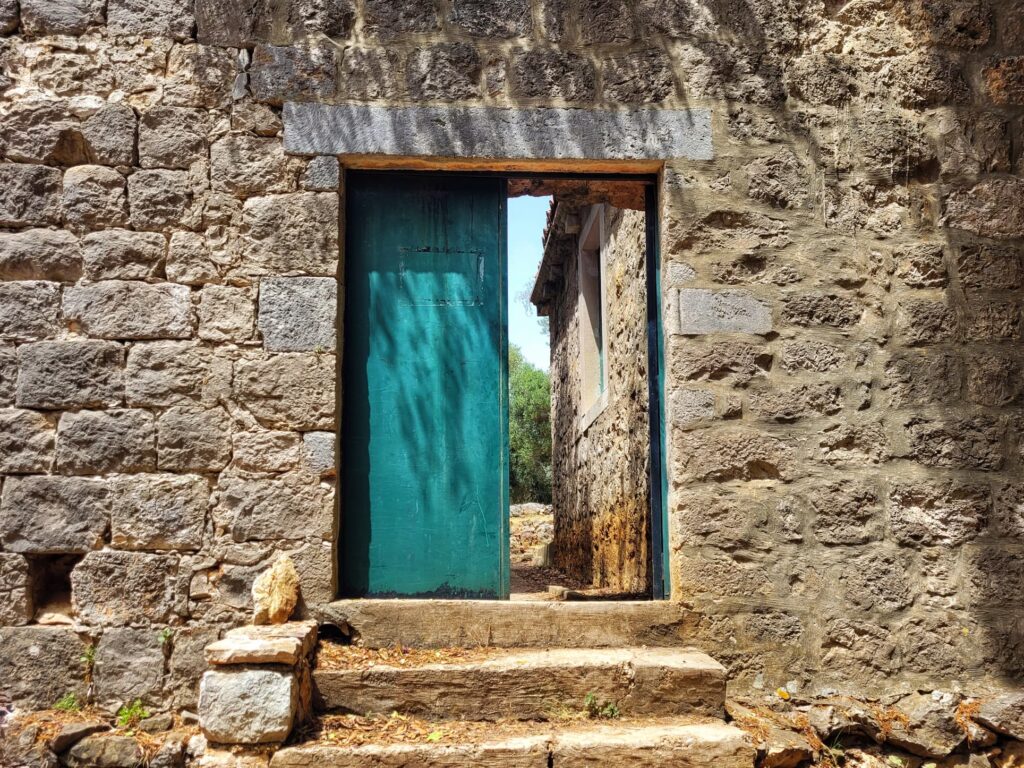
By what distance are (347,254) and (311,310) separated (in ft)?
1.31

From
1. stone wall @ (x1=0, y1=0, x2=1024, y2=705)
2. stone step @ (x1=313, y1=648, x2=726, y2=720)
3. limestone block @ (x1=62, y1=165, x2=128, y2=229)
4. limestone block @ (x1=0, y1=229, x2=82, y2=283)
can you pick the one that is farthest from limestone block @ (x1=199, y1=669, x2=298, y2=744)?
limestone block @ (x1=62, y1=165, x2=128, y2=229)

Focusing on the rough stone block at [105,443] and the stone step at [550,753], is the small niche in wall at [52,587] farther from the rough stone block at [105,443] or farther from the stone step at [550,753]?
the stone step at [550,753]

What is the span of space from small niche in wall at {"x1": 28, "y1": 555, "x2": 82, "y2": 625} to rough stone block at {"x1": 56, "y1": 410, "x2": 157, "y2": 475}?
380 mm

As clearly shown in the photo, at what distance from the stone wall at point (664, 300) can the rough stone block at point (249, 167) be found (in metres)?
0.01

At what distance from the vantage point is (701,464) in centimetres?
381

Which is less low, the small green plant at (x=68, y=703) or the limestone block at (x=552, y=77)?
the limestone block at (x=552, y=77)

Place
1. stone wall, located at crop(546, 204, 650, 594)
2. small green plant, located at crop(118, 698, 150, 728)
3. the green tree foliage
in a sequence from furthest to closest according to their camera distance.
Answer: the green tree foliage
stone wall, located at crop(546, 204, 650, 594)
small green plant, located at crop(118, 698, 150, 728)

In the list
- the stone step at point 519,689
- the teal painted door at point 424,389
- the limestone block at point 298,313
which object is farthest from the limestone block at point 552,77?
the stone step at point 519,689

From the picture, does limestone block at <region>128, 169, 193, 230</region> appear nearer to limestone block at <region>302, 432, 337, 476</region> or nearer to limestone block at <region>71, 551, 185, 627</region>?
limestone block at <region>302, 432, 337, 476</region>

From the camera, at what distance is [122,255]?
382cm

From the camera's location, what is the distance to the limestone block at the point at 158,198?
3846 millimetres

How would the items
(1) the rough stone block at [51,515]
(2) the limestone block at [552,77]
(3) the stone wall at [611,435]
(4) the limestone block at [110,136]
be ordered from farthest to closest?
(3) the stone wall at [611,435] < (2) the limestone block at [552,77] < (4) the limestone block at [110,136] < (1) the rough stone block at [51,515]

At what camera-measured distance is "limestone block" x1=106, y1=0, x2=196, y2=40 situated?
3.91 meters

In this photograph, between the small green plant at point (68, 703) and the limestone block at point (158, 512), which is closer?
the small green plant at point (68, 703)
